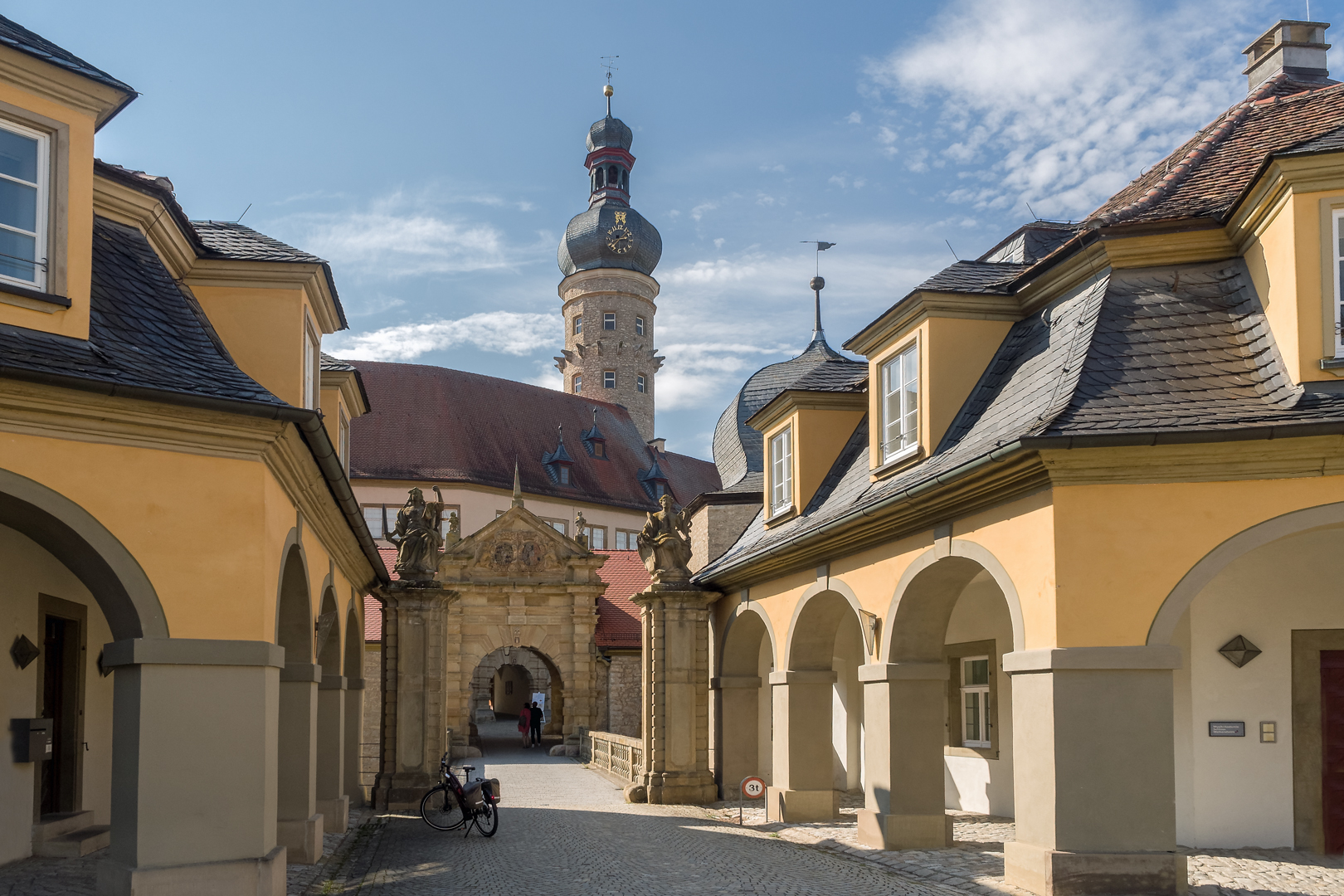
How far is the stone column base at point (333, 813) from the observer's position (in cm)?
1648

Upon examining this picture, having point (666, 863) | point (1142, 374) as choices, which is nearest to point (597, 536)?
point (666, 863)

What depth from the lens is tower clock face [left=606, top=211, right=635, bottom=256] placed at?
70.8 m

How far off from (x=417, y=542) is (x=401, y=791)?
3.80m

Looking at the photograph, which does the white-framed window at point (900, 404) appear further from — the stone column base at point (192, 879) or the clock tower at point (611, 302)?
the clock tower at point (611, 302)

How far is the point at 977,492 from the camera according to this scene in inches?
454

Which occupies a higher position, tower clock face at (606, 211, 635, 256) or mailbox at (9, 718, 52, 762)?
tower clock face at (606, 211, 635, 256)

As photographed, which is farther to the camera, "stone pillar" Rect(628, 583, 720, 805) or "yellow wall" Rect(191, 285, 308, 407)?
"stone pillar" Rect(628, 583, 720, 805)

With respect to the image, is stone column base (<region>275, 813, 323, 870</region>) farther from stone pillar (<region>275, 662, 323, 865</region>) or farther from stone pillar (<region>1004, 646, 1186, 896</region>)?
stone pillar (<region>1004, 646, 1186, 896</region>)

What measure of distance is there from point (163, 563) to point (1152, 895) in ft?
24.8

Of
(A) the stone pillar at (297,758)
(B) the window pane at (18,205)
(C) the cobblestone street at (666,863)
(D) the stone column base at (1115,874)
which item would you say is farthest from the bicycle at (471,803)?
(B) the window pane at (18,205)

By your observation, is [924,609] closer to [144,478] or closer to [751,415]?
[144,478]

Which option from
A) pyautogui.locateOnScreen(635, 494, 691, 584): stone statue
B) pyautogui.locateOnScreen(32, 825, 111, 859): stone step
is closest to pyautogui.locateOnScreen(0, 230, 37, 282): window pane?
pyautogui.locateOnScreen(32, 825, 111, 859): stone step

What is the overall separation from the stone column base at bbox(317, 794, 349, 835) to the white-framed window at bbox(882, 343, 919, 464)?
797cm

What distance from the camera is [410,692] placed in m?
20.2
